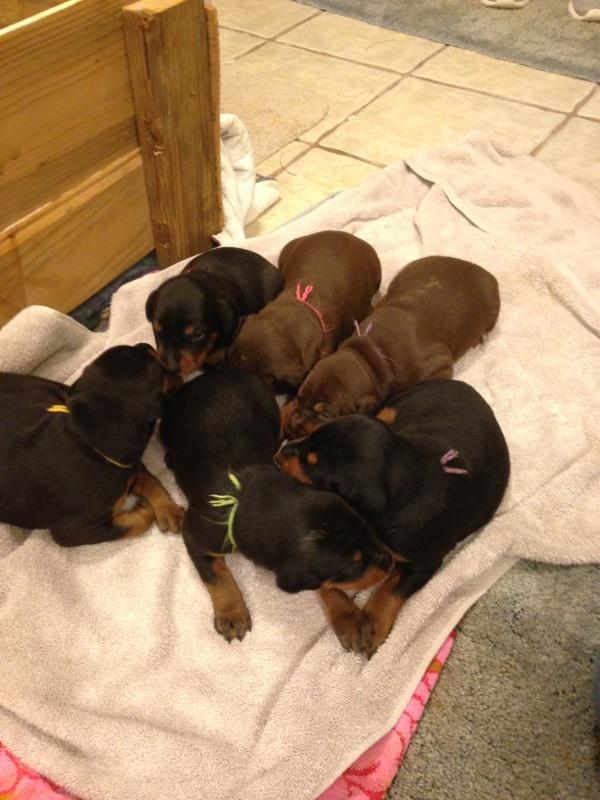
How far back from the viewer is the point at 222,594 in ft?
6.04

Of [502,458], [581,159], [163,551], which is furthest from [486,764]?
[581,159]

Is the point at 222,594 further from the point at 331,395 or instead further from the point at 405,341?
the point at 405,341

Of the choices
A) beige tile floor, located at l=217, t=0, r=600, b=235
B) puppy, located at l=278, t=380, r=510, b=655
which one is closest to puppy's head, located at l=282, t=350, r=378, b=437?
puppy, located at l=278, t=380, r=510, b=655

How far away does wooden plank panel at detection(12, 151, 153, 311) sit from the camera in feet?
7.57

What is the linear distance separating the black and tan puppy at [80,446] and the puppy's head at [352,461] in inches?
17.6

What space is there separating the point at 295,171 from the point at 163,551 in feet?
7.30

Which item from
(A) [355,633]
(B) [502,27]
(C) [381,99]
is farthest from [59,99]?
(B) [502,27]

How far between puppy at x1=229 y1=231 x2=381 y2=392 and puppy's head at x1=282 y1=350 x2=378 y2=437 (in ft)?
0.45

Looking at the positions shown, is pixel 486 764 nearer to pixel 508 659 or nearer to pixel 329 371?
pixel 508 659

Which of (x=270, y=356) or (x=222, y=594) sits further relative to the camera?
(x=270, y=356)

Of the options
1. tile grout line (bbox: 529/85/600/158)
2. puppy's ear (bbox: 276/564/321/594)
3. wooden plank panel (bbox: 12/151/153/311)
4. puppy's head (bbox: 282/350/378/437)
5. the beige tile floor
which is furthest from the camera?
tile grout line (bbox: 529/85/600/158)

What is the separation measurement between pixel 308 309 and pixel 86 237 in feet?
2.80

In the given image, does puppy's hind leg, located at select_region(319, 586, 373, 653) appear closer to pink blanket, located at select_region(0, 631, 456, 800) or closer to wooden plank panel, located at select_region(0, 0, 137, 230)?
pink blanket, located at select_region(0, 631, 456, 800)

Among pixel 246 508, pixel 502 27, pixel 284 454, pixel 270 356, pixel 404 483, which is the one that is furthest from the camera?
pixel 502 27
